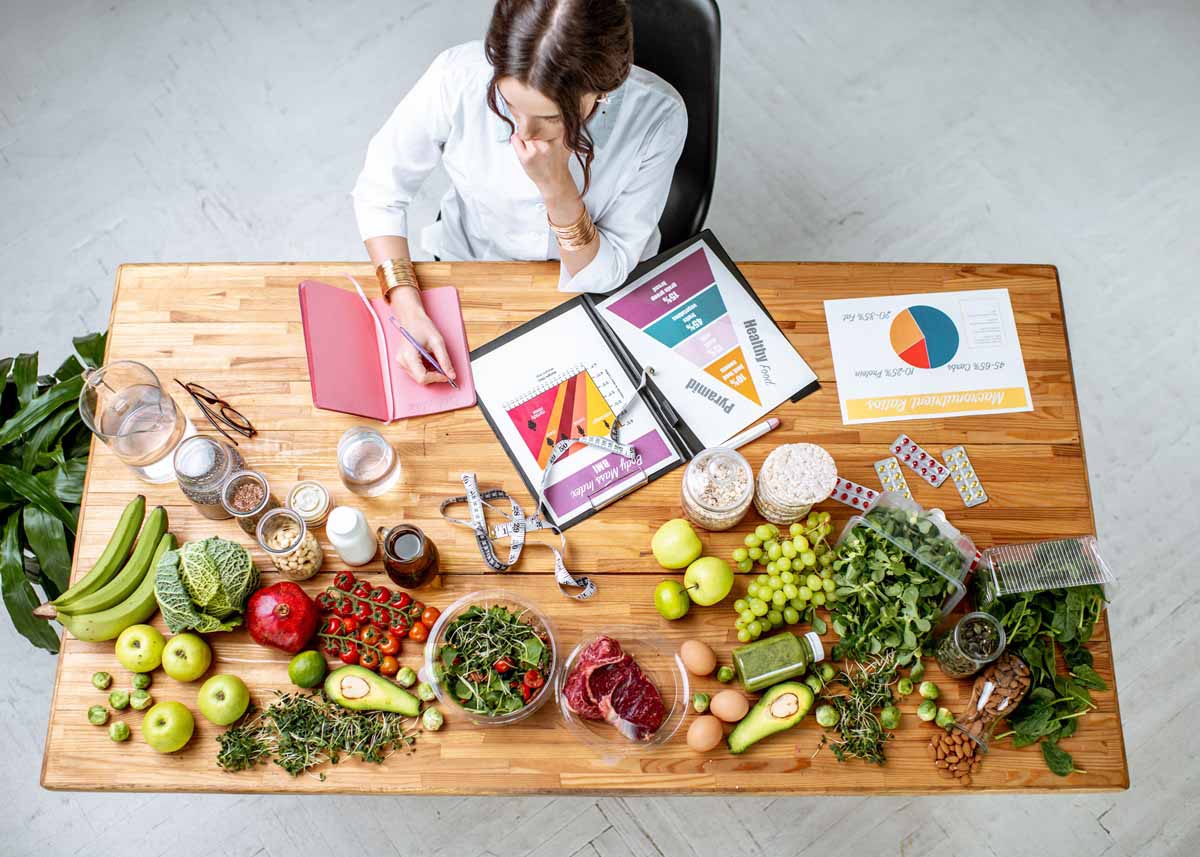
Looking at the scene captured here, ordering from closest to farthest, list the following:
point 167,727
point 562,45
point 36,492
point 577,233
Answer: point 562,45 < point 167,727 < point 577,233 < point 36,492

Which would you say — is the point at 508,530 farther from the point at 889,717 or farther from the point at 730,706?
the point at 889,717

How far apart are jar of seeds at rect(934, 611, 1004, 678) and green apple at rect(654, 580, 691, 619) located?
444mm

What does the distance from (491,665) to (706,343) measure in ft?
2.40

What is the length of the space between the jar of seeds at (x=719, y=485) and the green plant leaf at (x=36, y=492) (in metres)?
1.28

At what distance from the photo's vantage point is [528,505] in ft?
4.97

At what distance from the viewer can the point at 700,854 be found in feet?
7.30

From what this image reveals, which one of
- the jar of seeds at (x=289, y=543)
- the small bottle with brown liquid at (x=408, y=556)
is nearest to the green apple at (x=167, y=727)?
the jar of seeds at (x=289, y=543)

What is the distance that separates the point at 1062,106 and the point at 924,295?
1.85 meters

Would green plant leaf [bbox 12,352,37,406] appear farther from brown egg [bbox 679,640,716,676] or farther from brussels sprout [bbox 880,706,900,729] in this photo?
brussels sprout [bbox 880,706,900,729]

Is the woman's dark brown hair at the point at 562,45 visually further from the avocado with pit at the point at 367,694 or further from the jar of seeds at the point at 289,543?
the avocado with pit at the point at 367,694

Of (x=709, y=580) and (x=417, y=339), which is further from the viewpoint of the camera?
(x=417, y=339)

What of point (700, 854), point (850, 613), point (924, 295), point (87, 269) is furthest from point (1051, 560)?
point (87, 269)

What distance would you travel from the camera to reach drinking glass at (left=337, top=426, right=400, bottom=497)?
4.81 ft

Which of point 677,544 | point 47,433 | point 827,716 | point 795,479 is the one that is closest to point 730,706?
point 827,716
